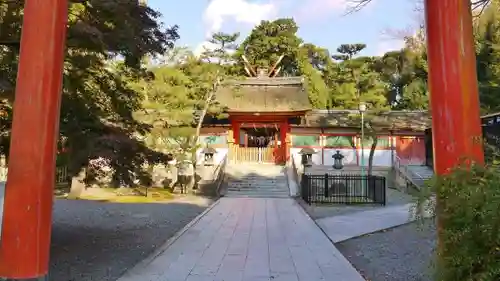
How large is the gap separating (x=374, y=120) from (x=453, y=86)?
2413 centimetres

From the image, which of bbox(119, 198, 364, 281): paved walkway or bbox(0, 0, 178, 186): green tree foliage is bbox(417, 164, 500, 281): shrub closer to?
bbox(119, 198, 364, 281): paved walkway

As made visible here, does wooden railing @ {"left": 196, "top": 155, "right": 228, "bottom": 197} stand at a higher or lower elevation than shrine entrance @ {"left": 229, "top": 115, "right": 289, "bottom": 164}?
lower

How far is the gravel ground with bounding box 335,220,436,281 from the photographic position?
6230 millimetres

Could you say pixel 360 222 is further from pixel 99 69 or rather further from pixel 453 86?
pixel 453 86

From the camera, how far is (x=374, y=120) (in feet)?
89.6

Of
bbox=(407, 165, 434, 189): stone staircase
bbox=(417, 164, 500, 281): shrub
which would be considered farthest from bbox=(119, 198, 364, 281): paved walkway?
bbox=(407, 165, 434, 189): stone staircase

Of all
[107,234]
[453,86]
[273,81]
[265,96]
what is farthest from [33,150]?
[273,81]

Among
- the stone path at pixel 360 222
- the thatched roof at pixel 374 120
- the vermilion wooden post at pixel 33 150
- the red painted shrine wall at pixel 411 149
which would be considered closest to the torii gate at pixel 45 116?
the vermilion wooden post at pixel 33 150

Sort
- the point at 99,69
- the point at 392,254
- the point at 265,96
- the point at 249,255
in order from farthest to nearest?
the point at 265,96, the point at 392,254, the point at 99,69, the point at 249,255

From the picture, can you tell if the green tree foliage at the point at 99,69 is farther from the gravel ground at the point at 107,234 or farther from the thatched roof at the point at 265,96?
the thatched roof at the point at 265,96

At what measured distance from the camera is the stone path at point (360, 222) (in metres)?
9.70

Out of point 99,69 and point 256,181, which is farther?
point 256,181

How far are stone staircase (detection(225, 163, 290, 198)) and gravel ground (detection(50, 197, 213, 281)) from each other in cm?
446

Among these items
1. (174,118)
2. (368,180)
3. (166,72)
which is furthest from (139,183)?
(166,72)
